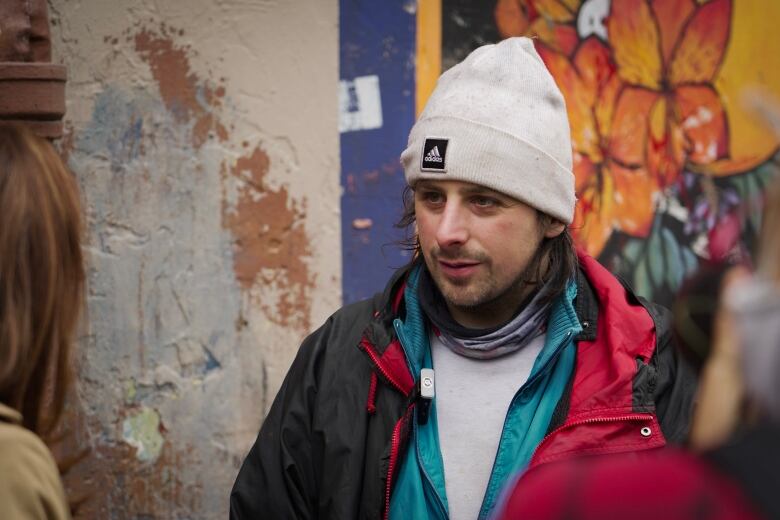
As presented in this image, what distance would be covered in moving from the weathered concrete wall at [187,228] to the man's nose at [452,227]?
1819mm

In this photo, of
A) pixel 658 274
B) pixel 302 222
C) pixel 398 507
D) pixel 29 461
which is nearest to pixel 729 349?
pixel 29 461

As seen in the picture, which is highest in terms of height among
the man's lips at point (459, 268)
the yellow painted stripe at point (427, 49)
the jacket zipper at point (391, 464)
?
the yellow painted stripe at point (427, 49)

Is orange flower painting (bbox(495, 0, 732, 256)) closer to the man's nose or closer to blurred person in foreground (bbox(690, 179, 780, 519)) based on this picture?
the man's nose

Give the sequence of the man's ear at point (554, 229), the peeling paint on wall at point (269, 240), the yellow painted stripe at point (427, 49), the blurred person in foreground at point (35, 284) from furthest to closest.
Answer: the yellow painted stripe at point (427, 49)
the peeling paint on wall at point (269, 240)
the man's ear at point (554, 229)
the blurred person in foreground at point (35, 284)

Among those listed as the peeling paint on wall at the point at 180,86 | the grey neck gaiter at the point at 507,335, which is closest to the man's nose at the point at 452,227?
the grey neck gaiter at the point at 507,335

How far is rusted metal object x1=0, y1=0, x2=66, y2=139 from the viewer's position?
333 centimetres

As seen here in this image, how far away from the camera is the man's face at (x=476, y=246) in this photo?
8.98ft

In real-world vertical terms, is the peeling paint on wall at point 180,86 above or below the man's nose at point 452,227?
above

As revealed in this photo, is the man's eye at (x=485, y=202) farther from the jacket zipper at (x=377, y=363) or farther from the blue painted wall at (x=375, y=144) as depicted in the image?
the blue painted wall at (x=375, y=144)

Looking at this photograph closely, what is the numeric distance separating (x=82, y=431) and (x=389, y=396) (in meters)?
2.08

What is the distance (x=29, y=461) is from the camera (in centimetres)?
177

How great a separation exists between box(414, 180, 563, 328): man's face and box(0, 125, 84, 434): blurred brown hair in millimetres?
1024

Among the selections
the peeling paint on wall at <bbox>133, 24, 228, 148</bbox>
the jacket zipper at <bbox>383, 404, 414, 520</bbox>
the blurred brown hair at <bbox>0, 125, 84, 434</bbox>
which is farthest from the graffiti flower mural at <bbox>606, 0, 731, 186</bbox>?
the blurred brown hair at <bbox>0, 125, 84, 434</bbox>

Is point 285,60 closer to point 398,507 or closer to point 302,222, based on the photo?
point 302,222
